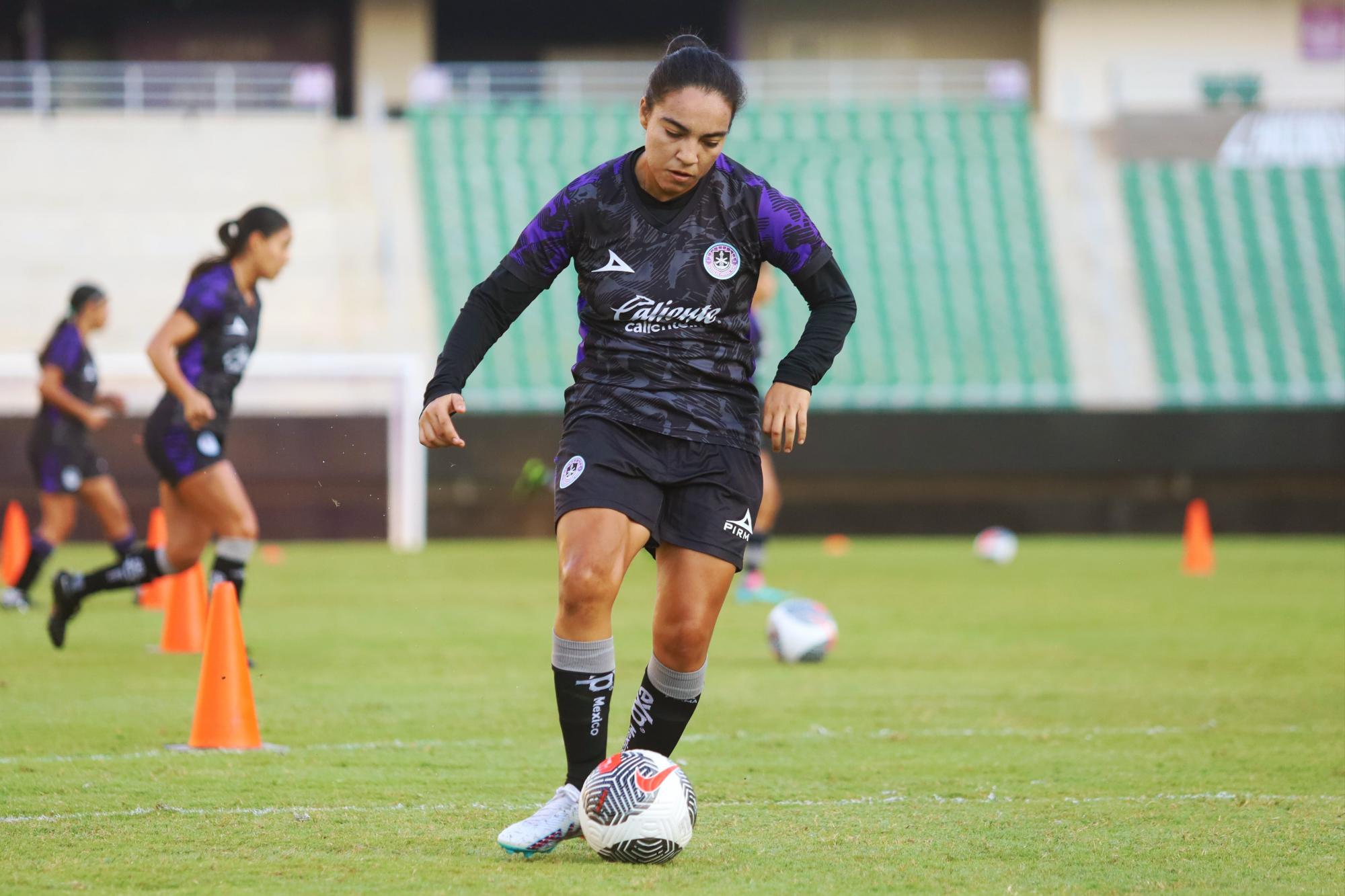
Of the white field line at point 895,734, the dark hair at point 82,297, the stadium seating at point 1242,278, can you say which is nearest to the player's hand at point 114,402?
the dark hair at point 82,297

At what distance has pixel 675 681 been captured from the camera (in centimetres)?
495

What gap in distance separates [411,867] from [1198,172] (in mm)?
23093

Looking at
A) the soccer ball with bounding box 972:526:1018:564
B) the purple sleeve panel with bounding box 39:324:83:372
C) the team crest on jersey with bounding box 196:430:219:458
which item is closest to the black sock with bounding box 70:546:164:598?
the team crest on jersey with bounding box 196:430:219:458

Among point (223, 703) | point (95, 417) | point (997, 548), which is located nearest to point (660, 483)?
point (223, 703)

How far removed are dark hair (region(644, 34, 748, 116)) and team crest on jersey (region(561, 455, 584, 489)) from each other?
0.95 metres

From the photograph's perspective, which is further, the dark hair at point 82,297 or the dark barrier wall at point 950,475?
the dark barrier wall at point 950,475

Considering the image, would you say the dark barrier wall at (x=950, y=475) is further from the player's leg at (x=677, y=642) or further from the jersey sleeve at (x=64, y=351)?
the player's leg at (x=677, y=642)

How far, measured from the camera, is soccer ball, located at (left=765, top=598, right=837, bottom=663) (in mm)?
9531

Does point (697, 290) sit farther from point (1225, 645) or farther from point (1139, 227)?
point (1139, 227)

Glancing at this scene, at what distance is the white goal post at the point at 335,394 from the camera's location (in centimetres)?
1911

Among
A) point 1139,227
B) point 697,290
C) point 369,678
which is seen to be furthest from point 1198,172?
point 697,290

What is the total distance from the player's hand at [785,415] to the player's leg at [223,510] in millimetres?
4647

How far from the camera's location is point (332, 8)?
98.8 feet

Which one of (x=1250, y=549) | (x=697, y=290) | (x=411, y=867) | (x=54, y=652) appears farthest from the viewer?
(x=1250, y=549)
